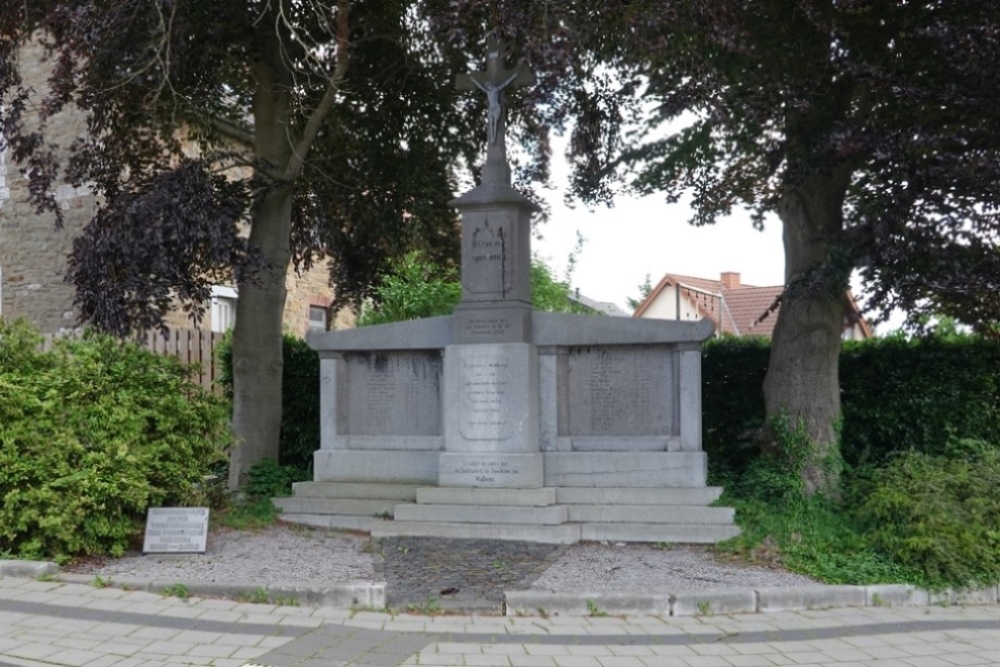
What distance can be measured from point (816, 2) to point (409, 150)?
18.8 ft

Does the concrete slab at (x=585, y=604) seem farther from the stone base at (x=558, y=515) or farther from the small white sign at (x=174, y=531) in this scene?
the small white sign at (x=174, y=531)

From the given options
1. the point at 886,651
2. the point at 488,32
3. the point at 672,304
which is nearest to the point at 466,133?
the point at 488,32

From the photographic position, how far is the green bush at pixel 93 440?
777cm

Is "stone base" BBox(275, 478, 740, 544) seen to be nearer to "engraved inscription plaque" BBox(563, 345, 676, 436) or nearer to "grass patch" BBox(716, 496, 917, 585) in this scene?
"grass patch" BBox(716, 496, 917, 585)

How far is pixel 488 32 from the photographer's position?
9688 mm

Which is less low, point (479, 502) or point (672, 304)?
point (672, 304)

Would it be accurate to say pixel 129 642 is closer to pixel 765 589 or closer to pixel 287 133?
pixel 765 589

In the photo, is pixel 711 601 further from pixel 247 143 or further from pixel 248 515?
pixel 247 143

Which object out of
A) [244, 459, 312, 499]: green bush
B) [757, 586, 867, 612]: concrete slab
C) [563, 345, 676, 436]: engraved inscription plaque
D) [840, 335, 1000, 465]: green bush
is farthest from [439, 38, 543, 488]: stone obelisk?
[840, 335, 1000, 465]: green bush

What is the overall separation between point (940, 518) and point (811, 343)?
10.2 ft

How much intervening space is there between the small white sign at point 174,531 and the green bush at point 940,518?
5818 millimetres

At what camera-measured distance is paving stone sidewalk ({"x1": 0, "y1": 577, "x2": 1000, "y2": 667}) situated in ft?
18.0

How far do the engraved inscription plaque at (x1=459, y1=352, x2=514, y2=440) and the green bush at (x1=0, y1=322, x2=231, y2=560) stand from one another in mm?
2476

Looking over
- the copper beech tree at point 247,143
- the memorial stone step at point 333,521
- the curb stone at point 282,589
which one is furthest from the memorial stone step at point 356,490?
the curb stone at point 282,589
